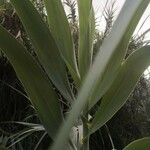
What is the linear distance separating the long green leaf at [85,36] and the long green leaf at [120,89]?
0.08 metres

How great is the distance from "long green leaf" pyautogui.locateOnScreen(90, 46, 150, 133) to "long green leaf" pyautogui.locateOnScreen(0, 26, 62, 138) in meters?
0.09

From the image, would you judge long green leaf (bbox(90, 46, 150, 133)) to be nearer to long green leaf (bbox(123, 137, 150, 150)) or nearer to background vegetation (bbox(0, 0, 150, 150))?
long green leaf (bbox(123, 137, 150, 150))

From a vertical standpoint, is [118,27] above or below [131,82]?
above

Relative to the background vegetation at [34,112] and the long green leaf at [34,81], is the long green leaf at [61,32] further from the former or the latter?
the background vegetation at [34,112]

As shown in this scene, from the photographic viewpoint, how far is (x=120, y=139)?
1692mm

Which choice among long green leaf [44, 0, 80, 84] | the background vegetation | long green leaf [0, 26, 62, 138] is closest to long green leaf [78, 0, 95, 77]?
long green leaf [44, 0, 80, 84]

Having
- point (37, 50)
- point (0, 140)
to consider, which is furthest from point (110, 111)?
point (0, 140)

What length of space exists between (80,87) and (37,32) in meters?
0.14

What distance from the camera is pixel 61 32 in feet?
2.90

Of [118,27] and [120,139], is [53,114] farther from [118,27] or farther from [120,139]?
[120,139]

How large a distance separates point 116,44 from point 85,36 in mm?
125

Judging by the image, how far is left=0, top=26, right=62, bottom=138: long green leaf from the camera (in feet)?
2.41

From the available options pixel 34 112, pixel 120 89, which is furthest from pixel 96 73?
pixel 34 112

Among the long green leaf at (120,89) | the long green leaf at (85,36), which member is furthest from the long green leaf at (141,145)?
the long green leaf at (85,36)
